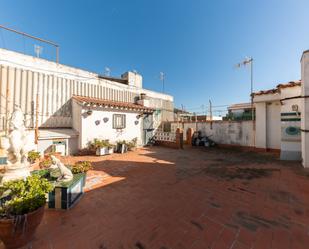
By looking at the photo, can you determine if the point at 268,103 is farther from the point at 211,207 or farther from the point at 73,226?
the point at 73,226

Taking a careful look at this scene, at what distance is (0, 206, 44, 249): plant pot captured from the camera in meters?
1.95

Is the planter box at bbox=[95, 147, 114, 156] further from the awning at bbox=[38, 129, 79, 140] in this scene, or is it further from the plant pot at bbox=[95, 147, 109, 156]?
the awning at bbox=[38, 129, 79, 140]

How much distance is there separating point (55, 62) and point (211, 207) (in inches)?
468

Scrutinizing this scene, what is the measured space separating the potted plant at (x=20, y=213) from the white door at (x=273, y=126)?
11344mm

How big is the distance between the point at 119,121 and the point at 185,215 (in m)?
8.94

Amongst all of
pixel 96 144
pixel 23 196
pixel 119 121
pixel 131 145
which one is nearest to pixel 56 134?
pixel 96 144

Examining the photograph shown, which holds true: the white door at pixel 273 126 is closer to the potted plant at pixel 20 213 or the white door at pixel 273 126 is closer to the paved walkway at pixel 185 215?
the paved walkway at pixel 185 215

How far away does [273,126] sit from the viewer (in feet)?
29.7

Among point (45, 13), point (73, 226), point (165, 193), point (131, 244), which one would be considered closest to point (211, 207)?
point (165, 193)

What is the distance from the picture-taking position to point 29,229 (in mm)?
2148

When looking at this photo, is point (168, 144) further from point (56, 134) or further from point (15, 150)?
point (15, 150)

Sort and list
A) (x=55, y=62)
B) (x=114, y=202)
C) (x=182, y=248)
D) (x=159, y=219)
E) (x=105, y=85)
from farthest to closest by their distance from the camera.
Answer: (x=105, y=85)
(x=55, y=62)
(x=114, y=202)
(x=159, y=219)
(x=182, y=248)

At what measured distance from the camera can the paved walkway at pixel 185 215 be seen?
7.49 ft

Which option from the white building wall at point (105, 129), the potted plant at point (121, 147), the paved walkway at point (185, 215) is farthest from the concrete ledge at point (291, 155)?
the white building wall at point (105, 129)
